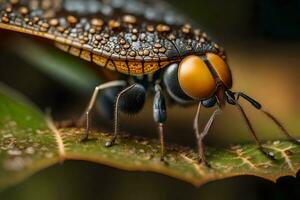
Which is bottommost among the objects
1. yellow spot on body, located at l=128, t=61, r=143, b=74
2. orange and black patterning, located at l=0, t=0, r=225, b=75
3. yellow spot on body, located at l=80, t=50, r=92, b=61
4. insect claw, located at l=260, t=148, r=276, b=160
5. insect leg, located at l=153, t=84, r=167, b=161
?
insect claw, located at l=260, t=148, r=276, b=160

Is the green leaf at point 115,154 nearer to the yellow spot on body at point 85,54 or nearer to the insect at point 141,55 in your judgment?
the insect at point 141,55

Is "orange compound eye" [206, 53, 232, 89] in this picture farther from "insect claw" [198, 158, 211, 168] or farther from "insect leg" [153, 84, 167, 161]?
"insect claw" [198, 158, 211, 168]

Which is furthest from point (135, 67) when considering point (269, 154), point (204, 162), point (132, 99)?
point (269, 154)

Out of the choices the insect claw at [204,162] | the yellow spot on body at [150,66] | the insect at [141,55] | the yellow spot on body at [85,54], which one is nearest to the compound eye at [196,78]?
the insect at [141,55]

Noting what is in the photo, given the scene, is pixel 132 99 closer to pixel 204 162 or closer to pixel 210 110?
pixel 204 162

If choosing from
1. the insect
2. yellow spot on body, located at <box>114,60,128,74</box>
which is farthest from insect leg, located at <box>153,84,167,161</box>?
yellow spot on body, located at <box>114,60,128,74</box>

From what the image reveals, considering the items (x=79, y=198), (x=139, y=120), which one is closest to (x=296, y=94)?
(x=139, y=120)
